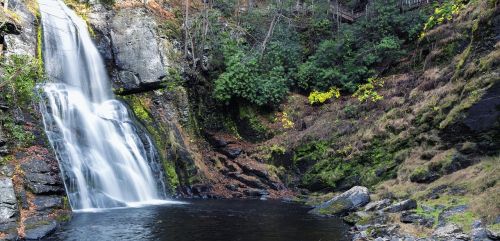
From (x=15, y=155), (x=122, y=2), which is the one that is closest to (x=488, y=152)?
(x=15, y=155)

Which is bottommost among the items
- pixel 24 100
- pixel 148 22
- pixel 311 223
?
pixel 311 223

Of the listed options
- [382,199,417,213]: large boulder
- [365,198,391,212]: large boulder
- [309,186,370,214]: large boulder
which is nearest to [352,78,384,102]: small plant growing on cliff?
[309,186,370,214]: large boulder

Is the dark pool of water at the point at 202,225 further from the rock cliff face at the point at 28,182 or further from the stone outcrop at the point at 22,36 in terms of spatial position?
the stone outcrop at the point at 22,36

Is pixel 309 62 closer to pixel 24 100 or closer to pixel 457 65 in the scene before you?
pixel 457 65

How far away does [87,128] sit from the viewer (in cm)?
1745

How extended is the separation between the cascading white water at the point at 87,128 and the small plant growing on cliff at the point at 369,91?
1143 cm

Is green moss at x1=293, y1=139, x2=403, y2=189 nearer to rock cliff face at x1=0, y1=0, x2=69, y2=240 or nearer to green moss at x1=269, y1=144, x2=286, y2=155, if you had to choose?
green moss at x1=269, y1=144, x2=286, y2=155

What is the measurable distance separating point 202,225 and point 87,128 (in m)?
8.13

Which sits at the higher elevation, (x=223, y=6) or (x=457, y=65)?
(x=223, y=6)

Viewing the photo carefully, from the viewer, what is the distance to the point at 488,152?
42.0ft

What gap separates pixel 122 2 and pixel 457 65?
18652 millimetres

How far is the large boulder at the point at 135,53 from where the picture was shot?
2161 cm

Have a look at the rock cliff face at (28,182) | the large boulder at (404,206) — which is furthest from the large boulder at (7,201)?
the large boulder at (404,206)

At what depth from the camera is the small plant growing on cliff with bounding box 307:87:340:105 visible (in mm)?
23734
